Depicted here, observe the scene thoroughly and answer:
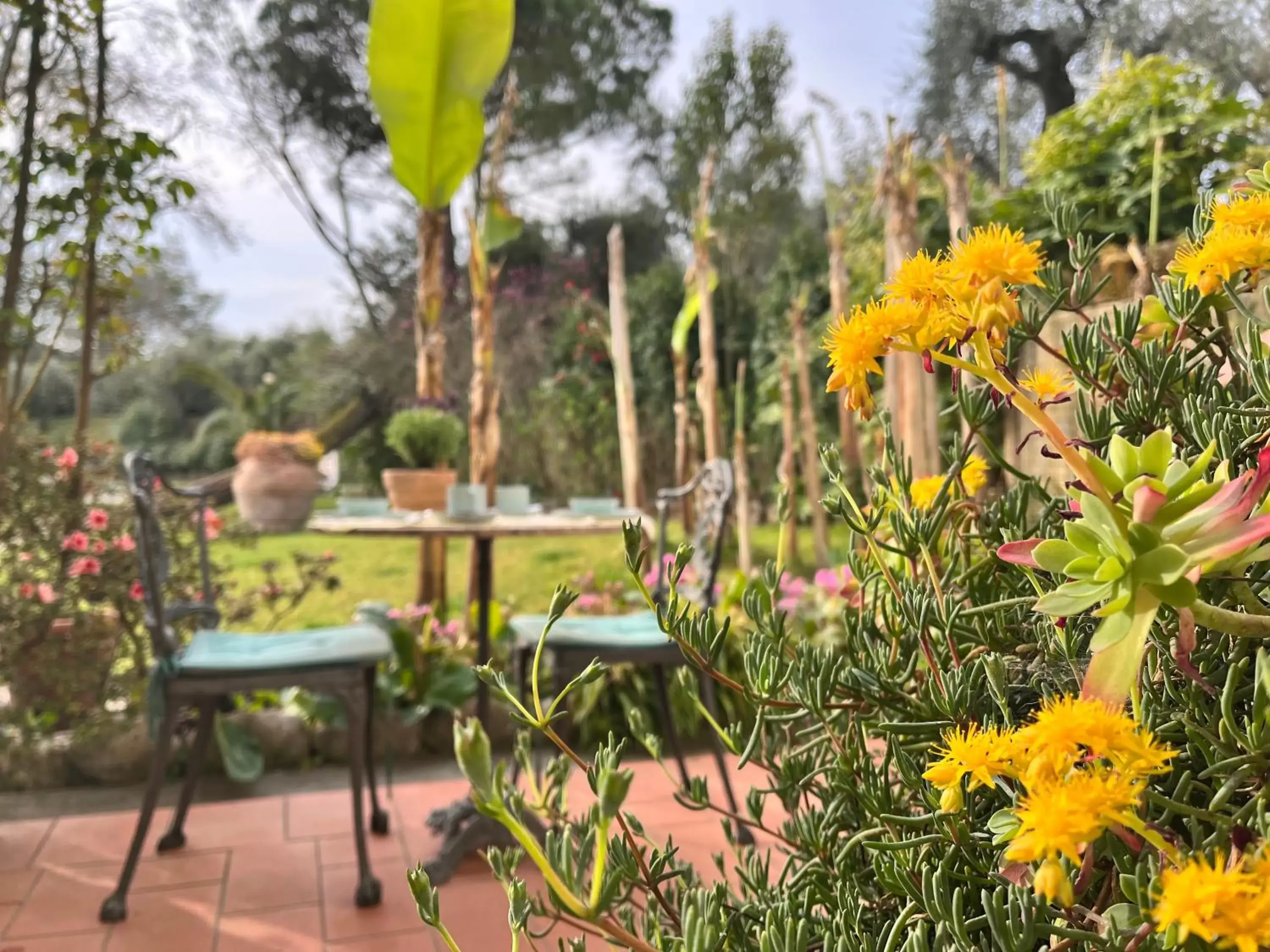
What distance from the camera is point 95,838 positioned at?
6.80 feet

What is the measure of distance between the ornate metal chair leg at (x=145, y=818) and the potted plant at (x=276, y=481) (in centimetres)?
172

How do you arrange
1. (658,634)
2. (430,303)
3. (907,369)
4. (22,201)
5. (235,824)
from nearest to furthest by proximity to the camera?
(658,634) < (235,824) < (22,201) < (907,369) < (430,303)

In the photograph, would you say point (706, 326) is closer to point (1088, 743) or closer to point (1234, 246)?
point (1234, 246)

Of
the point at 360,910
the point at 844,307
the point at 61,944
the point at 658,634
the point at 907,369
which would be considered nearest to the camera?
the point at 61,944

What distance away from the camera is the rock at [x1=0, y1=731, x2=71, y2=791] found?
2.29 metres

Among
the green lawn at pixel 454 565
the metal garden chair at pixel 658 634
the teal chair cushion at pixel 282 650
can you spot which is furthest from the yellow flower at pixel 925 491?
the green lawn at pixel 454 565

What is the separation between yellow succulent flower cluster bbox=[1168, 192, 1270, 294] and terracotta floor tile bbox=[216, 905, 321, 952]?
177 cm

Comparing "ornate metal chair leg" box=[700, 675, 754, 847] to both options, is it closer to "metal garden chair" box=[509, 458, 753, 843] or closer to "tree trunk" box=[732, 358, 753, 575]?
"metal garden chair" box=[509, 458, 753, 843]

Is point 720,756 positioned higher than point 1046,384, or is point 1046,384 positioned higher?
point 1046,384

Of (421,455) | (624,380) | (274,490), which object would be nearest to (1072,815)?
(421,455)

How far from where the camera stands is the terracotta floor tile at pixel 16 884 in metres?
1.80

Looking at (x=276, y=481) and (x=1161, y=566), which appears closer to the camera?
(x=1161, y=566)

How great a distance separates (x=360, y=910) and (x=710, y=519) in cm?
117

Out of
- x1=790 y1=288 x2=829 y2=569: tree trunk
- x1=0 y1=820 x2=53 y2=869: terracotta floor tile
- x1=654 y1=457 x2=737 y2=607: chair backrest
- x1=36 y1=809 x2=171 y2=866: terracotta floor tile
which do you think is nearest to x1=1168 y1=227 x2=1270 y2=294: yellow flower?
x1=654 y1=457 x2=737 y2=607: chair backrest
